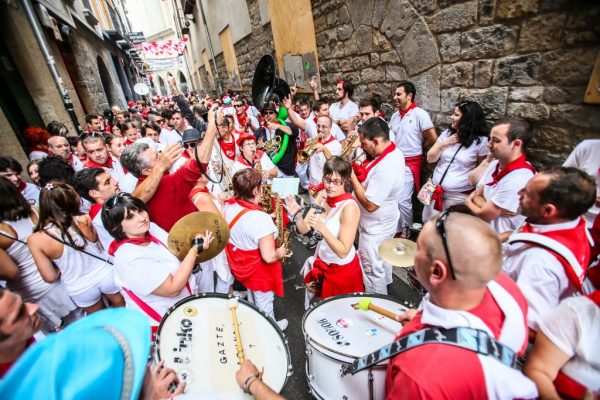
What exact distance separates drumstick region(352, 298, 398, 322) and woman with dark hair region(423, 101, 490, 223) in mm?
2294

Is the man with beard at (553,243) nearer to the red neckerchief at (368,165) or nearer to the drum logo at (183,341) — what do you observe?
the red neckerchief at (368,165)

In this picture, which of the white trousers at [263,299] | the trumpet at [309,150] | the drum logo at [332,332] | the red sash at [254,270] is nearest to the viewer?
the drum logo at [332,332]

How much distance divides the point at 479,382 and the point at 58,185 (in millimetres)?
3350

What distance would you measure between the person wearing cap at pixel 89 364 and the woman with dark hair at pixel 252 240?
1604mm

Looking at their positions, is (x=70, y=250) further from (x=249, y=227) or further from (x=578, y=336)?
(x=578, y=336)

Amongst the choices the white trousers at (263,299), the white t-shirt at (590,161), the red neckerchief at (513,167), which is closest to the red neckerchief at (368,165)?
the red neckerchief at (513,167)

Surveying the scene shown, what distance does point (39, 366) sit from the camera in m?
0.72

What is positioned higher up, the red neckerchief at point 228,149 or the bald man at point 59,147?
the bald man at point 59,147

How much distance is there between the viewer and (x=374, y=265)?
3121 mm

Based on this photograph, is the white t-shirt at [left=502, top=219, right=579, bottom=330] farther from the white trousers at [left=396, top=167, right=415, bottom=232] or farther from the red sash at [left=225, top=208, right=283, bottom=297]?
the white trousers at [left=396, top=167, right=415, bottom=232]

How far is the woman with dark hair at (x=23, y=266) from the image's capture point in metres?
2.44

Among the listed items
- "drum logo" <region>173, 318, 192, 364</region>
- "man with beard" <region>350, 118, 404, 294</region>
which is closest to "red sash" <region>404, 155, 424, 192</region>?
"man with beard" <region>350, 118, 404, 294</region>

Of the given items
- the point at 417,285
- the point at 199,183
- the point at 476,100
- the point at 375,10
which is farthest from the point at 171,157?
the point at 375,10

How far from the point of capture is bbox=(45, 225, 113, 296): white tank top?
2.42 metres
